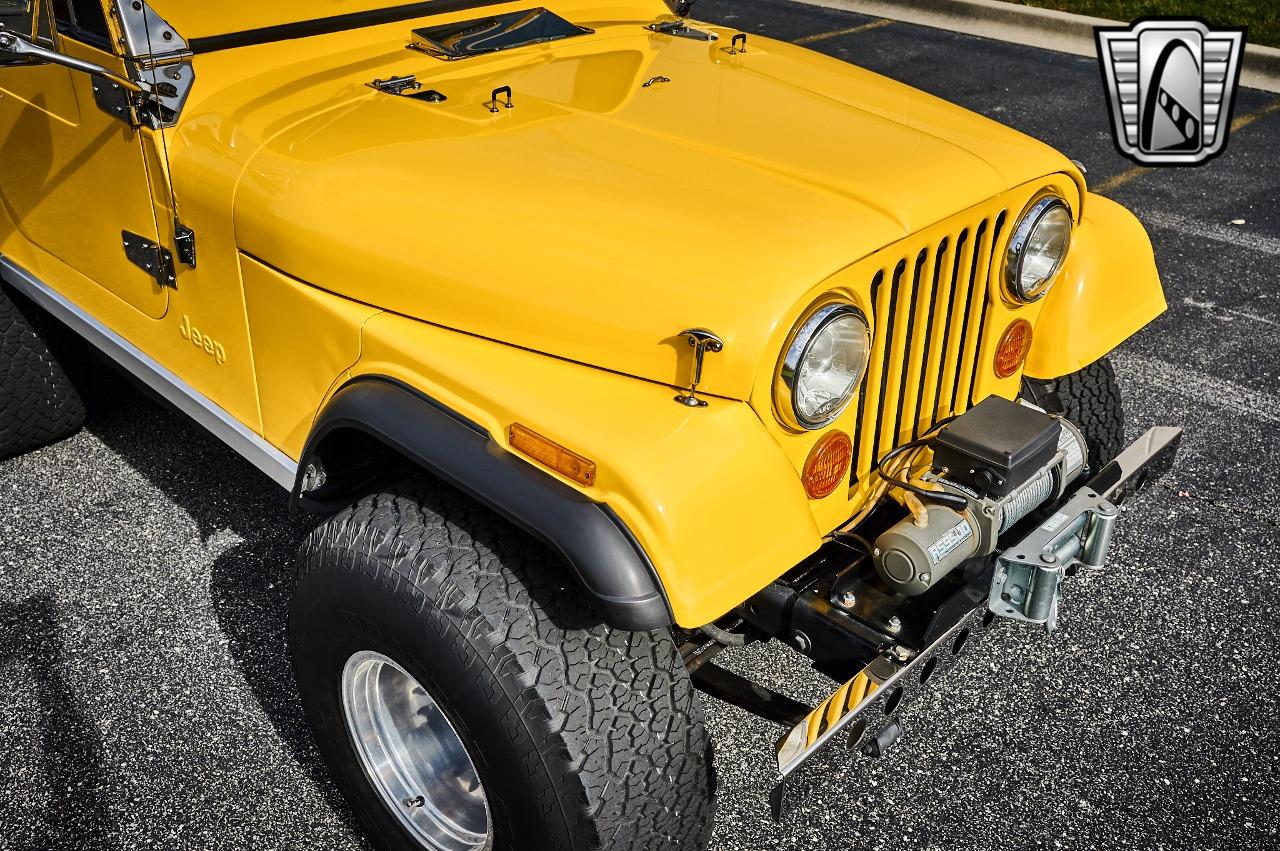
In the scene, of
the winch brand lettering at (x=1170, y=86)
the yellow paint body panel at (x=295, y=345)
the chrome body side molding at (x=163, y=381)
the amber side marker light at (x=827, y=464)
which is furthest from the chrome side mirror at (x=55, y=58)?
the winch brand lettering at (x=1170, y=86)

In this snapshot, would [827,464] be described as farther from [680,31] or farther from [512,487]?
[680,31]

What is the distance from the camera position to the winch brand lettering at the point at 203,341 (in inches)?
95.3

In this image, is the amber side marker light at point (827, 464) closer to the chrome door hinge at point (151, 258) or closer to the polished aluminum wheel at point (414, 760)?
the polished aluminum wheel at point (414, 760)

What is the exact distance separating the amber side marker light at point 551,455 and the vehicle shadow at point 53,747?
4.38 feet

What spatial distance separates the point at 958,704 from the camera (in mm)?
2715

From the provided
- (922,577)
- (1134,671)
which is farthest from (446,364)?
(1134,671)

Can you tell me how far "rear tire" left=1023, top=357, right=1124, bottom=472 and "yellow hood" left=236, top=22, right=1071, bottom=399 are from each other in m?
Answer: 0.66

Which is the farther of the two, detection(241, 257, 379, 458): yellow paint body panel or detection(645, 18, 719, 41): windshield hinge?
detection(645, 18, 719, 41): windshield hinge

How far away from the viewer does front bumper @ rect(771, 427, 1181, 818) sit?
1.81m

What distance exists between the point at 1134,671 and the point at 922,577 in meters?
1.17

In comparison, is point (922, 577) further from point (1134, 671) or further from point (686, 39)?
point (686, 39)

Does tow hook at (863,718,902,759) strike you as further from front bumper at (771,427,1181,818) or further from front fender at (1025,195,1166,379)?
front fender at (1025,195,1166,379)

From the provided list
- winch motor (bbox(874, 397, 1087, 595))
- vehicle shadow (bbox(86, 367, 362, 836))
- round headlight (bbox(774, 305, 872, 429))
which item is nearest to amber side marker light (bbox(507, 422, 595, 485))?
round headlight (bbox(774, 305, 872, 429))

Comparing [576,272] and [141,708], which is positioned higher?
[576,272]
